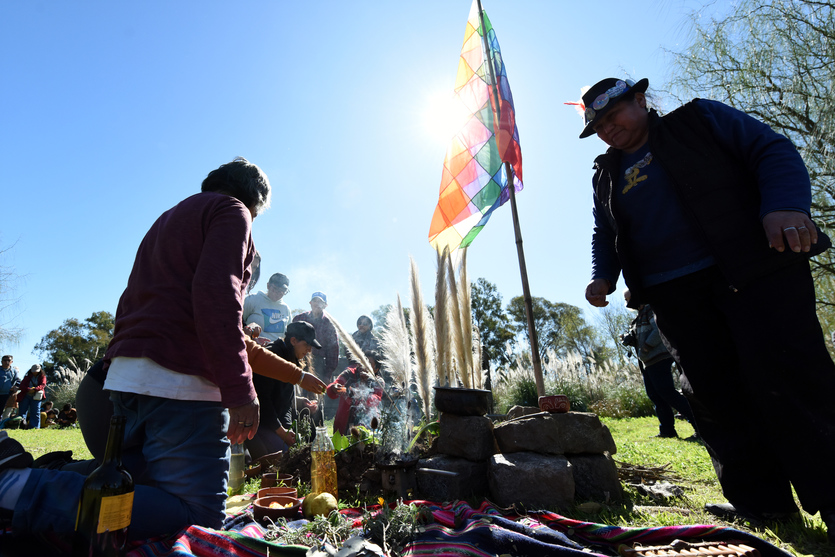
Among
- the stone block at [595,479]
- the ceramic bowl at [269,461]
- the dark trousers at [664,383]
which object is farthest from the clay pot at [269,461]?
the dark trousers at [664,383]

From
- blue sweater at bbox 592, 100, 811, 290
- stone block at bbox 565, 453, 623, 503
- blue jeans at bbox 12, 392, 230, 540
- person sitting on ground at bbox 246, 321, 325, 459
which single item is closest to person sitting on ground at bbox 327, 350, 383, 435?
person sitting on ground at bbox 246, 321, 325, 459

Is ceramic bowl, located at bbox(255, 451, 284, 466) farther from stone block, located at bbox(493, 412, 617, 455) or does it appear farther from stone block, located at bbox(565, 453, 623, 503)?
stone block, located at bbox(565, 453, 623, 503)

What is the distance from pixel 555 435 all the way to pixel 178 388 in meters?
1.97

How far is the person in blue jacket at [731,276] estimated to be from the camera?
1.50 metres

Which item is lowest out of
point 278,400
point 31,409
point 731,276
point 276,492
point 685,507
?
point 685,507

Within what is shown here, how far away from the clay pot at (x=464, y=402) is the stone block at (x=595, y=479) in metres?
0.58

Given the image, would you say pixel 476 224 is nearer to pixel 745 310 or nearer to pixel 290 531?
pixel 745 310

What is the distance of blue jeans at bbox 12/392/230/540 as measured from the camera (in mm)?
1323

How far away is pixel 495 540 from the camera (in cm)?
141

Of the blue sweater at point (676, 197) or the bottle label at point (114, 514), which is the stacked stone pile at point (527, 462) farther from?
the bottle label at point (114, 514)

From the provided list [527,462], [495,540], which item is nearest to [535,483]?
[527,462]

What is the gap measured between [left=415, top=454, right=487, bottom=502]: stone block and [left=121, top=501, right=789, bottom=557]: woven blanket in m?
0.74

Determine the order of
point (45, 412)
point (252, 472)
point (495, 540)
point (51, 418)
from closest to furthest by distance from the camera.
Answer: point (495, 540), point (252, 472), point (51, 418), point (45, 412)

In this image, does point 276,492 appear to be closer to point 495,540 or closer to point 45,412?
point 495,540
